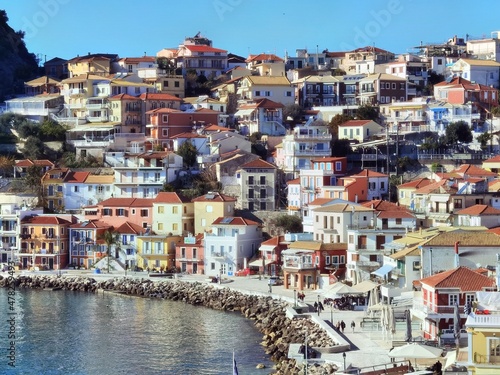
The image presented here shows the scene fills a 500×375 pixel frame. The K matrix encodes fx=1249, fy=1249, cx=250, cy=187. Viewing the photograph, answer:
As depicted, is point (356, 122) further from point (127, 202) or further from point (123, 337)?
point (123, 337)

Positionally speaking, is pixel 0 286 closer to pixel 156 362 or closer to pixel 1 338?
pixel 1 338

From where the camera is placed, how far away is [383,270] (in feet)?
141

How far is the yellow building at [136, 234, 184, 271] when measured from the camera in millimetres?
56281

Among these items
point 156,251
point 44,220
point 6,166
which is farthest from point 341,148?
point 6,166

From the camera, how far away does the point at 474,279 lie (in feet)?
113

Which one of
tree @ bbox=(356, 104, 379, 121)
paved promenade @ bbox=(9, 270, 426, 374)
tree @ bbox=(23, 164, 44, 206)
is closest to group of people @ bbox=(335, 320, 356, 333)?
paved promenade @ bbox=(9, 270, 426, 374)

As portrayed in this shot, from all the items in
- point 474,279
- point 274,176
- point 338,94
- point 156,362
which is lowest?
point 156,362

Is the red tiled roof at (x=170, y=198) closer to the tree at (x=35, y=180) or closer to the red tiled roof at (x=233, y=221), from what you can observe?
the red tiled roof at (x=233, y=221)

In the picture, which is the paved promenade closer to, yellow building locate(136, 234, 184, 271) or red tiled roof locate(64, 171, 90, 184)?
yellow building locate(136, 234, 184, 271)

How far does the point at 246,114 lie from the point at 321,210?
1790 cm

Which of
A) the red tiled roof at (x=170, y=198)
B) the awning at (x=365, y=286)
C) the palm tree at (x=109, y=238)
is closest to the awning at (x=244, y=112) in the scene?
the red tiled roof at (x=170, y=198)

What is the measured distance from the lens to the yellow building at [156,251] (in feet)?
185

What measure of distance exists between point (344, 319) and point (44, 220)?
2289 centimetres

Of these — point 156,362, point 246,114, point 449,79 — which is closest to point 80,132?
point 246,114
